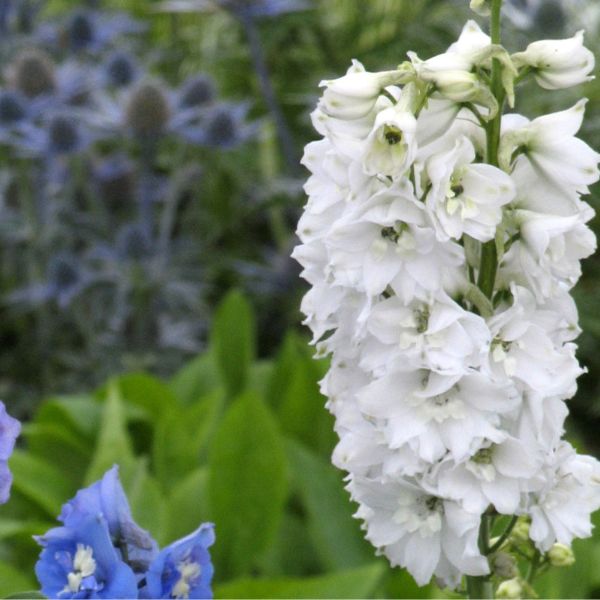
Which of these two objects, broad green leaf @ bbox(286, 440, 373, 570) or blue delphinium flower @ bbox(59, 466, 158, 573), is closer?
blue delphinium flower @ bbox(59, 466, 158, 573)

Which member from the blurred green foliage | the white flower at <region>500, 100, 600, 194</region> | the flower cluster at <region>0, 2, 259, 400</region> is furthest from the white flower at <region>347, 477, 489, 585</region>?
the flower cluster at <region>0, 2, 259, 400</region>

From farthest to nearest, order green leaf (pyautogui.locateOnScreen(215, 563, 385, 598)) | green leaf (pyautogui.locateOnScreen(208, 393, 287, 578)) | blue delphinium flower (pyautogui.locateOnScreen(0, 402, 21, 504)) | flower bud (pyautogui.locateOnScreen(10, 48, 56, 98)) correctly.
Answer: flower bud (pyautogui.locateOnScreen(10, 48, 56, 98))
green leaf (pyautogui.locateOnScreen(208, 393, 287, 578))
green leaf (pyautogui.locateOnScreen(215, 563, 385, 598))
blue delphinium flower (pyautogui.locateOnScreen(0, 402, 21, 504))

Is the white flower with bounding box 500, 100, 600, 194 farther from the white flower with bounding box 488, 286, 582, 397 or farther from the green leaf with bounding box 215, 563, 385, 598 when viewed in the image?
the green leaf with bounding box 215, 563, 385, 598

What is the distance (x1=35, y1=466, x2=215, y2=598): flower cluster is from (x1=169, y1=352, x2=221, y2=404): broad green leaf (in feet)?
4.69

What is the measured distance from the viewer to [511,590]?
0.94 m

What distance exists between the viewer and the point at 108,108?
8.56 feet

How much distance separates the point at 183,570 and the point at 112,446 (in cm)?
93

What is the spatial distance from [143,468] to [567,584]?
0.52 metres

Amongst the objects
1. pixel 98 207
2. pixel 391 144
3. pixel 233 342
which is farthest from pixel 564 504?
pixel 98 207

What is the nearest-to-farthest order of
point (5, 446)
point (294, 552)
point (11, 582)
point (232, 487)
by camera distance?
1. point (5, 446)
2. point (11, 582)
3. point (232, 487)
4. point (294, 552)

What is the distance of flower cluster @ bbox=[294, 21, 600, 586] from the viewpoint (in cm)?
75

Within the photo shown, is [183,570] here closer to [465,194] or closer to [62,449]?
→ [465,194]

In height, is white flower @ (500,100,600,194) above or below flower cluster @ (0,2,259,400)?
above

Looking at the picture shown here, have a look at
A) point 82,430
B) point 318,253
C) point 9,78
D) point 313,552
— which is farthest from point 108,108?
point 318,253
